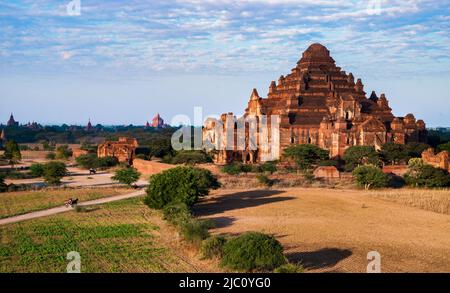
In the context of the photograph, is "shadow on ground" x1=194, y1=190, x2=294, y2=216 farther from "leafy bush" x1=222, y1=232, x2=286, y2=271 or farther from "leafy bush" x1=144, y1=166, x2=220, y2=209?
"leafy bush" x1=222, y1=232, x2=286, y2=271

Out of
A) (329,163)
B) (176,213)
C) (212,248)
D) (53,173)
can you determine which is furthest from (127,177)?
(212,248)

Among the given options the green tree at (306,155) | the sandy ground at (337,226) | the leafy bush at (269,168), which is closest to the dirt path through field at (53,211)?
the sandy ground at (337,226)

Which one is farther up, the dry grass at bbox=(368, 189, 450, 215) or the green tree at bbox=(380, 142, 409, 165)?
the green tree at bbox=(380, 142, 409, 165)

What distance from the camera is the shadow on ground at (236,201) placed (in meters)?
34.1

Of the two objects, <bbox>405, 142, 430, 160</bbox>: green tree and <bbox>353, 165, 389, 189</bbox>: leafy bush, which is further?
<bbox>405, 142, 430, 160</bbox>: green tree

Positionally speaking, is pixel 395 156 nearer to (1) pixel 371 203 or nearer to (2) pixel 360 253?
(1) pixel 371 203

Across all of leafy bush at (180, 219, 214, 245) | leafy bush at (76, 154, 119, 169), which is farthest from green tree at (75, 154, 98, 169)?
leafy bush at (180, 219, 214, 245)

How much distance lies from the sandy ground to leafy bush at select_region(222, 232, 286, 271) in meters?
1.51

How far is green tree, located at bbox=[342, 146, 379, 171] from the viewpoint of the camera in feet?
158

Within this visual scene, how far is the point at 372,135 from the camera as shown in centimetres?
5225

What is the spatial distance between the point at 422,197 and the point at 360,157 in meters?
11.4

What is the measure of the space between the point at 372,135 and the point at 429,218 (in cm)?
2178

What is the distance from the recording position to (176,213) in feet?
95.6

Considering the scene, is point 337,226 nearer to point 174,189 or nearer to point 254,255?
point 174,189
